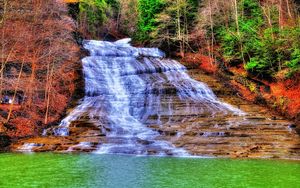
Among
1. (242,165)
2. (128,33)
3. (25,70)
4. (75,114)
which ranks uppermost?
(128,33)

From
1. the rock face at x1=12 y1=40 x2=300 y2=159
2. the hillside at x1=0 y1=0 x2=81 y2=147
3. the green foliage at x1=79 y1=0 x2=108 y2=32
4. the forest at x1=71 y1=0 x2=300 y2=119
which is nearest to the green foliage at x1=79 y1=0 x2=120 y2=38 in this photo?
the green foliage at x1=79 y1=0 x2=108 y2=32

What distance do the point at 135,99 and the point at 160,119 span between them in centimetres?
448

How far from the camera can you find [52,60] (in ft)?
91.0

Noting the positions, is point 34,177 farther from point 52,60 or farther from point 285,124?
point 52,60

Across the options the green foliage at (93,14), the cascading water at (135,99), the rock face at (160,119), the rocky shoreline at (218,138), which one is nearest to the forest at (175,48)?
the rock face at (160,119)

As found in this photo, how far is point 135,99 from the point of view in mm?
28125

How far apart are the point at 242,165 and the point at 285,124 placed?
7065 millimetres

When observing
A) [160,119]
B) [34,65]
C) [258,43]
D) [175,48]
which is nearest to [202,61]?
[175,48]

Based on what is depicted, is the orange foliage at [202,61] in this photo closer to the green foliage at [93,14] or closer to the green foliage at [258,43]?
the green foliage at [258,43]

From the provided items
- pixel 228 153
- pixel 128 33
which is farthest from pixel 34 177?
pixel 128 33

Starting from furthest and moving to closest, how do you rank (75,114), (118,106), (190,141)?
(118,106), (75,114), (190,141)

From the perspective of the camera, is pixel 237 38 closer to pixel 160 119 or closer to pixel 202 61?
pixel 202 61

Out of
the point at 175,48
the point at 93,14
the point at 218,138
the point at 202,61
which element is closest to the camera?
the point at 218,138

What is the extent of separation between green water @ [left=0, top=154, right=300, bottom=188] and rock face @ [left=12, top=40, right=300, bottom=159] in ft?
6.90
